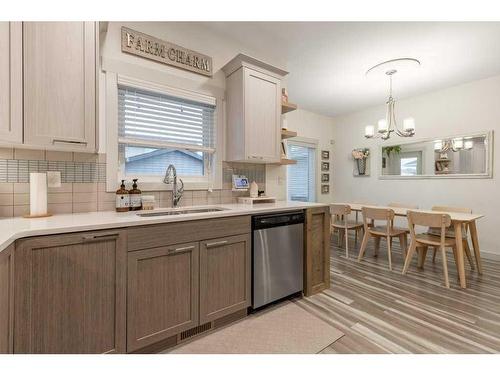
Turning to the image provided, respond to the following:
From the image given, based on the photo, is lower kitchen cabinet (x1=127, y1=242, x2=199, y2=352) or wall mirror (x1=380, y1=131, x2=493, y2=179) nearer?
lower kitchen cabinet (x1=127, y1=242, x2=199, y2=352)

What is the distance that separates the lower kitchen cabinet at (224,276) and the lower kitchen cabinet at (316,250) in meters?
0.69

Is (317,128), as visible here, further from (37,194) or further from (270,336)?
(37,194)

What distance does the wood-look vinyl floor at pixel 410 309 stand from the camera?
1.62 metres

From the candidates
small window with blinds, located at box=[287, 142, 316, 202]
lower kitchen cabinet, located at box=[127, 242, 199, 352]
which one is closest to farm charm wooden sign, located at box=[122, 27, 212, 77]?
lower kitchen cabinet, located at box=[127, 242, 199, 352]

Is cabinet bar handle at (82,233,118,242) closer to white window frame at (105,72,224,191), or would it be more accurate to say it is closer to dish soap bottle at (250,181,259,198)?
white window frame at (105,72,224,191)

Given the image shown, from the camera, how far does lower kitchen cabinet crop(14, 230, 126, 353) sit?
1117 millimetres

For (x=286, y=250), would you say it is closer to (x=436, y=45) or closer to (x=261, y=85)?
(x=261, y=85)

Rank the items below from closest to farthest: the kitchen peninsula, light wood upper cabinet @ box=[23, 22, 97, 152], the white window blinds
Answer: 1. the kitchen peninsula
2. light wood upper cabinet @ box=[23, 22, 97, 152]
3. the white window blinds

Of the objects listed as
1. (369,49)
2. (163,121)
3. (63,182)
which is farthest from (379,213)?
(63,182)

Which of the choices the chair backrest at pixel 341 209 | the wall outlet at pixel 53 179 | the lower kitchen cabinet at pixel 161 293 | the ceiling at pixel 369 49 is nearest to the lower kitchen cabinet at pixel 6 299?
the lower kitchen cabinet at pixel 161 293

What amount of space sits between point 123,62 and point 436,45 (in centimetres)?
325

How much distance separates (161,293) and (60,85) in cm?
146

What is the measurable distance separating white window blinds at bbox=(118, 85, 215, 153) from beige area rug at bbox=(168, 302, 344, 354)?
1.62 meters
